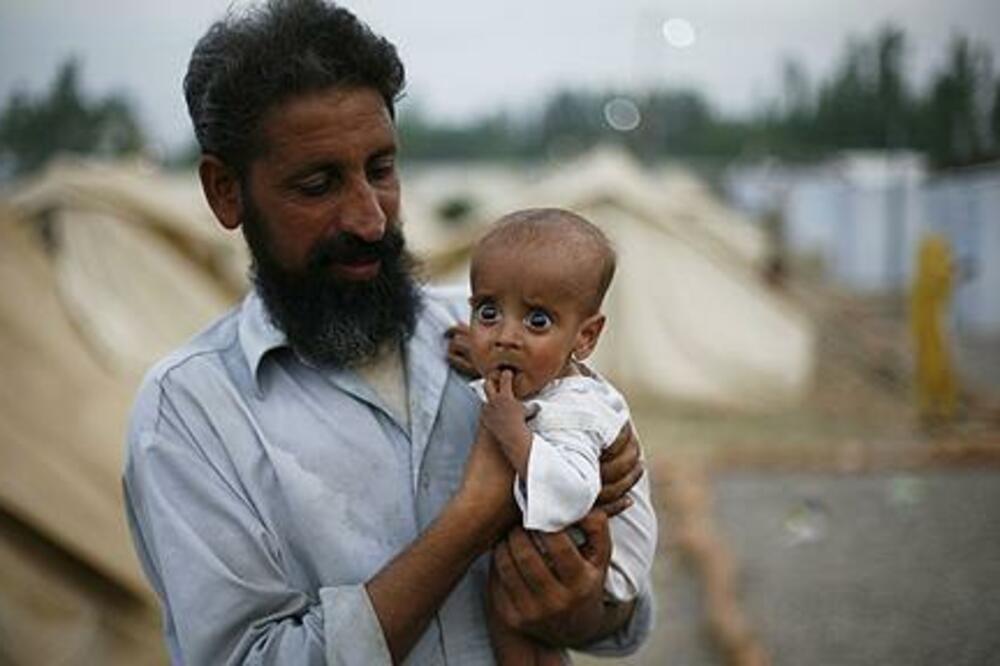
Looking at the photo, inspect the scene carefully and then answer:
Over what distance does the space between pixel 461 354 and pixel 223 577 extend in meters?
0.51

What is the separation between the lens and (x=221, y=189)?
1920mm

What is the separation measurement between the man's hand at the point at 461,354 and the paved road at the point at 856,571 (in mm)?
3287

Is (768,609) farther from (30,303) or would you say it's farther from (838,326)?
(838,326)

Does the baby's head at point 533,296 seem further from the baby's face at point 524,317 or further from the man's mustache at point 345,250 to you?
the man's mustache at point 345,250

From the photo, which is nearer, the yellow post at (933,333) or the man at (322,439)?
the man at (322,439)

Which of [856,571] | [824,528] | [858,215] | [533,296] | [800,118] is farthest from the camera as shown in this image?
[800,118]

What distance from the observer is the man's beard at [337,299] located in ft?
5.86

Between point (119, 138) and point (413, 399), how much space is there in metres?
19.5

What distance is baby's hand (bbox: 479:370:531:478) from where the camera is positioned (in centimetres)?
162

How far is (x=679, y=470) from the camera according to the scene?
26.3ft

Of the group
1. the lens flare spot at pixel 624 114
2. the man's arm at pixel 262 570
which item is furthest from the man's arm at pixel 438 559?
the lens flare spot at pixel 624 114

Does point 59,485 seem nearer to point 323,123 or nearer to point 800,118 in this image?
point 323,123

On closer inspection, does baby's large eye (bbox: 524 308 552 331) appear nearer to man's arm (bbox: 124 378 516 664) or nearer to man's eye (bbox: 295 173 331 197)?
man's arm (bbox: 124 378 516 664)

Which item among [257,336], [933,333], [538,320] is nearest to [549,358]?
[538,320]
